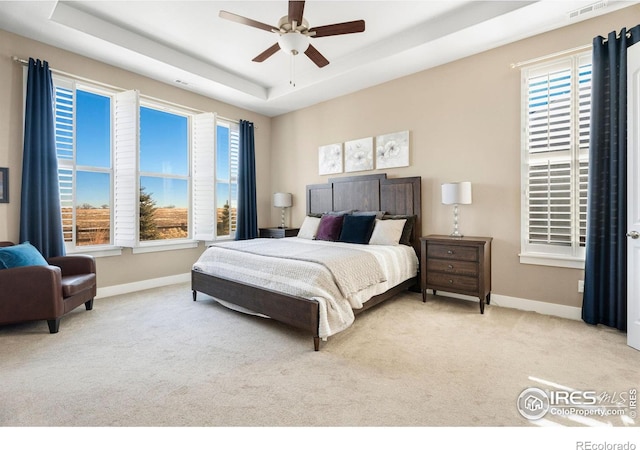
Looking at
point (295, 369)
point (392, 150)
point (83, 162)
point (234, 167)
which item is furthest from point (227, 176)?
point (295, 369)

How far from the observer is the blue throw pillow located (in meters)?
2.79

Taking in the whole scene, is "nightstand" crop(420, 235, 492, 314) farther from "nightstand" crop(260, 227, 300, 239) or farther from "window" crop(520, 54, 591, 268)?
"nightstand" crop(260, 227, 300, 239)

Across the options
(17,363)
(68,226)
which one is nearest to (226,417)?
(17,363)

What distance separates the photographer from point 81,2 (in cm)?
313

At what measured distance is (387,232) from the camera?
4012 millimetres

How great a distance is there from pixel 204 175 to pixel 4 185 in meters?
2.33

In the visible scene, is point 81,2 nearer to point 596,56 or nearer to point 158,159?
point 158,159

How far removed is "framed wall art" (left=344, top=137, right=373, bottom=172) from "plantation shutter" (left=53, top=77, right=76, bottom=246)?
12.1 ft

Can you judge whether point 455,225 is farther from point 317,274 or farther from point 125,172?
point 125,172

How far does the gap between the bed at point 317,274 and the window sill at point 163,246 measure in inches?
48.4

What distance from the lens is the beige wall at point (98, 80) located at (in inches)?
131

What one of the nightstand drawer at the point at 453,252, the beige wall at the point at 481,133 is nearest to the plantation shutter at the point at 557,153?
the beige wall at the point at 481,133

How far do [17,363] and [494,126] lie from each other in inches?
197
